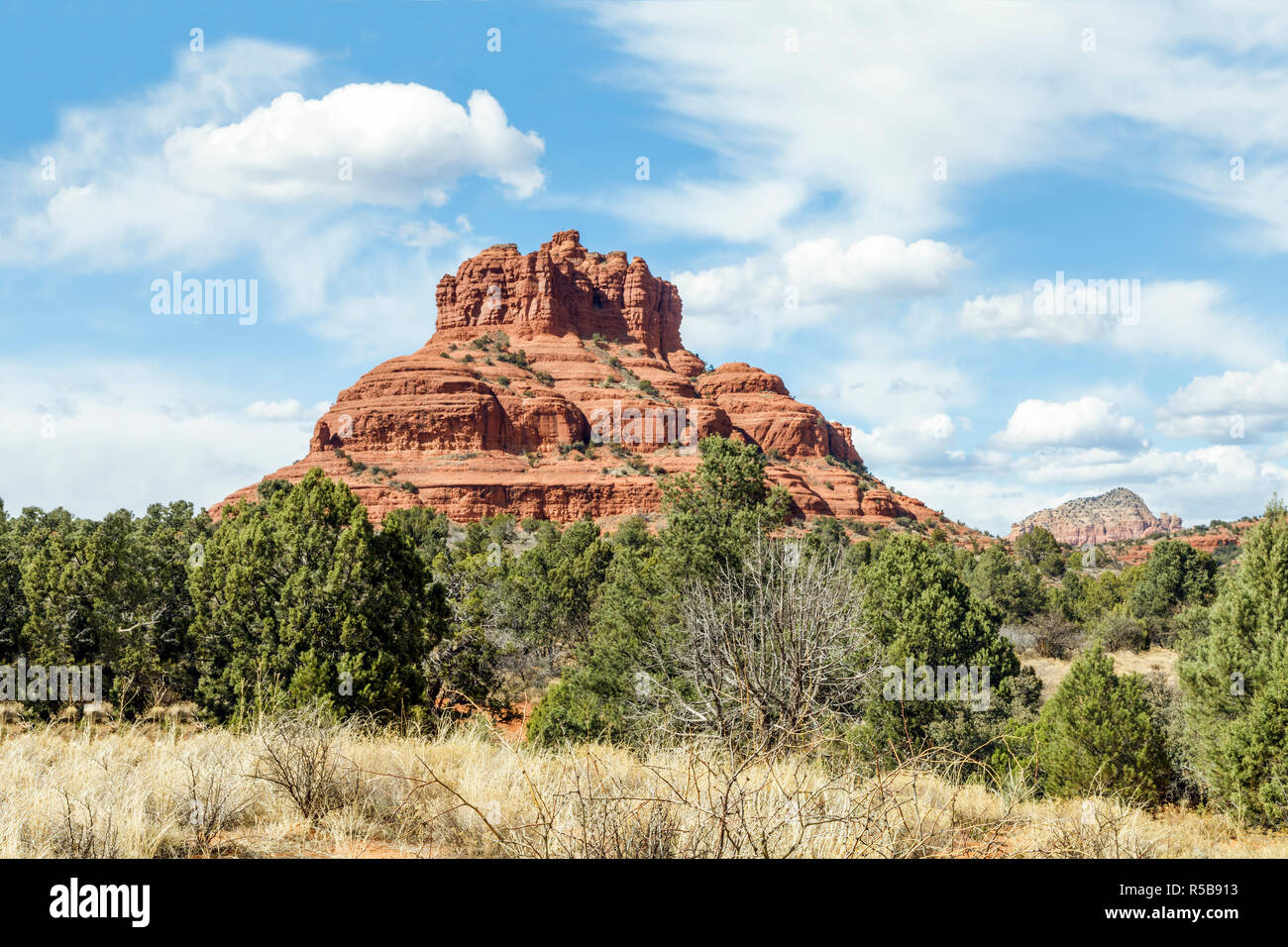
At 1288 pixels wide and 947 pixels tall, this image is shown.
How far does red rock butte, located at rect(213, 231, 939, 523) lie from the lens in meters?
103

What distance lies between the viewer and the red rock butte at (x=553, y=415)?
103125 mm

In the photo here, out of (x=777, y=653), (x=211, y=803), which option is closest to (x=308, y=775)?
(x=211, y=803)

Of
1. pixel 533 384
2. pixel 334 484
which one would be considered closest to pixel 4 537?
pixel 334 484

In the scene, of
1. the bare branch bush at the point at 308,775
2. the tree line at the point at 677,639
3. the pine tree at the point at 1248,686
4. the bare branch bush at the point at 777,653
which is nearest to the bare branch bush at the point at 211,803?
the bare branch bush at the point at 308,775

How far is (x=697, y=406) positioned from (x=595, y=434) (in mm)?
17469

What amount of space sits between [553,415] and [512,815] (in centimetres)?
11352

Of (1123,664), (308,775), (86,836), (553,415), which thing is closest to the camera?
(86,836)

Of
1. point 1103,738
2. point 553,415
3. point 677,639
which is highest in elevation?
point 553,415

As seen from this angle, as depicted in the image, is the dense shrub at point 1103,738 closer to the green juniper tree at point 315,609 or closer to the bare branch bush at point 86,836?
the green juniper tree at point 315,609

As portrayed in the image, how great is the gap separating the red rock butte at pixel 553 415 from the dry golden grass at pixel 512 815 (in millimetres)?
92979

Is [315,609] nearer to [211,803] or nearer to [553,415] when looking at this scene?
[211,803]

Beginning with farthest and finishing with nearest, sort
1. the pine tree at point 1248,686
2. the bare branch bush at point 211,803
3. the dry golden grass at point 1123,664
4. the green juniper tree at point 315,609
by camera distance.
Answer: the dry golden grass at point 1123,664 → the green juniper tree at point 315,609 → the pine tree at point 1248,686 → the bare branch bush at point 211,803

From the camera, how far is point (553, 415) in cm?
11712

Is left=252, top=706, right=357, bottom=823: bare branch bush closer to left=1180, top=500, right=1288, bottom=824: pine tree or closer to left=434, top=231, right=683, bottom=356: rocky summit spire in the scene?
left=1180, top=500, right=1288, bottom=824: pine tree
